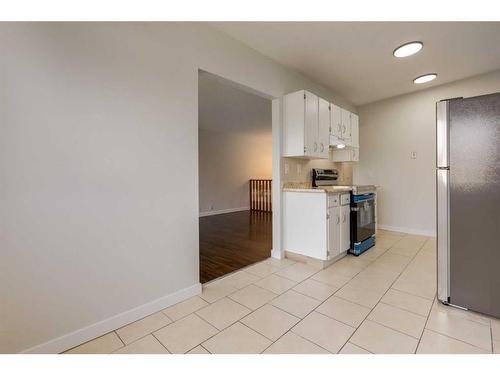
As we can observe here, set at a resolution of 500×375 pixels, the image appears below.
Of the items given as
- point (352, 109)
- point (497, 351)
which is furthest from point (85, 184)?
point (352, 109)

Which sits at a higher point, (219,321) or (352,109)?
(352,109)

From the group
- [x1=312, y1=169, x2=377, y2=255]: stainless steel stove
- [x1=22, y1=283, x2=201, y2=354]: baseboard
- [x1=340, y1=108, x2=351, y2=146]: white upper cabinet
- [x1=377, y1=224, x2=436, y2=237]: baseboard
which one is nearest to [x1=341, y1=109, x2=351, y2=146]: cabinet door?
[x1=340, y1=108, x2=351, y2=146]: white upper cabinet

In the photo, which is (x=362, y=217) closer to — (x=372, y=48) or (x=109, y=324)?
(x=372, y=48)

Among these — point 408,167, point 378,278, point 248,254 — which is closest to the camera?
point 378,278

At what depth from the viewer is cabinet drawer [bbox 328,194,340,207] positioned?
8.50ft

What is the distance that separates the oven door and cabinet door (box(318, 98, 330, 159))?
726 mm

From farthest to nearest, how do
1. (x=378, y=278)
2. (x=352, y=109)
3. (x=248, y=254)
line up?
(x=352, y=109) < (x=248, y=254) < (x=378, y=278)

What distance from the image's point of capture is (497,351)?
1.31m

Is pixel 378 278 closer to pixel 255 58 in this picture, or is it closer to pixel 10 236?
pixel 255 58

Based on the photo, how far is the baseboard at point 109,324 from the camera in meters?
1.32

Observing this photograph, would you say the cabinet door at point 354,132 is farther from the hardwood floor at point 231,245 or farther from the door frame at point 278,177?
the hardwood floor at point 231,245
